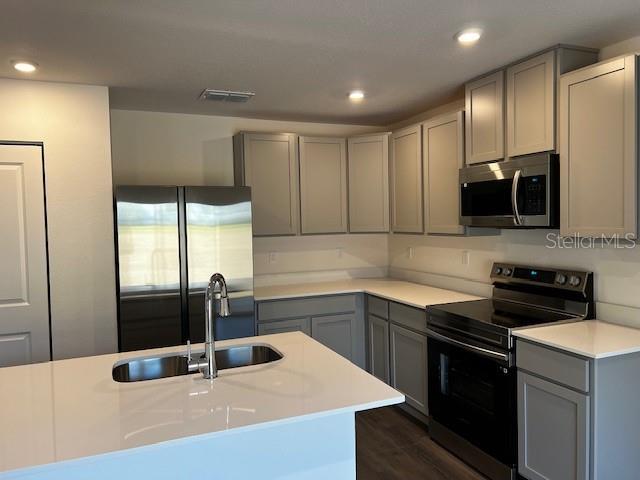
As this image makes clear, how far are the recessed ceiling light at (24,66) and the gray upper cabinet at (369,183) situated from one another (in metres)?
2.47

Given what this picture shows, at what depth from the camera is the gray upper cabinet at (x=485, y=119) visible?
288cm

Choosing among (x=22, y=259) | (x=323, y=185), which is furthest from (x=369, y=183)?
(x=22, y=259)

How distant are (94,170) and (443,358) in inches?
102

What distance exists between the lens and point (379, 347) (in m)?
3.82

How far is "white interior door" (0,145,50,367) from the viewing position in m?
2.95

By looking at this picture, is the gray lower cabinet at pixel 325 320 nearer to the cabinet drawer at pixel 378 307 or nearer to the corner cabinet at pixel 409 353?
the cabinet drawer at pixel 378 307

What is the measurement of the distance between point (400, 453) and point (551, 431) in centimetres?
104

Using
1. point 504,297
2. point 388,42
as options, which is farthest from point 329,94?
point 504,297

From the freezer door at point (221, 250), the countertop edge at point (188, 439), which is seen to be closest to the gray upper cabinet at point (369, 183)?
the freezer door at point (221, 250)

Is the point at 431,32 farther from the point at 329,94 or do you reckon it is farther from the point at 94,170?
the point at 94,170

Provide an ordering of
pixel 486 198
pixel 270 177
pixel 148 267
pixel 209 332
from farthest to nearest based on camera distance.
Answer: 1. pixel 270 177
2. pixel 148 267
3. pixel 486 198
4. pixel 209 332

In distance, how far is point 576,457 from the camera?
7.00 feet

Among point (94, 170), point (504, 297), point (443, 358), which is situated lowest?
point (443, 358)

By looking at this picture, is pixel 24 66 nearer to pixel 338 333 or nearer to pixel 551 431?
pixel 338 333
